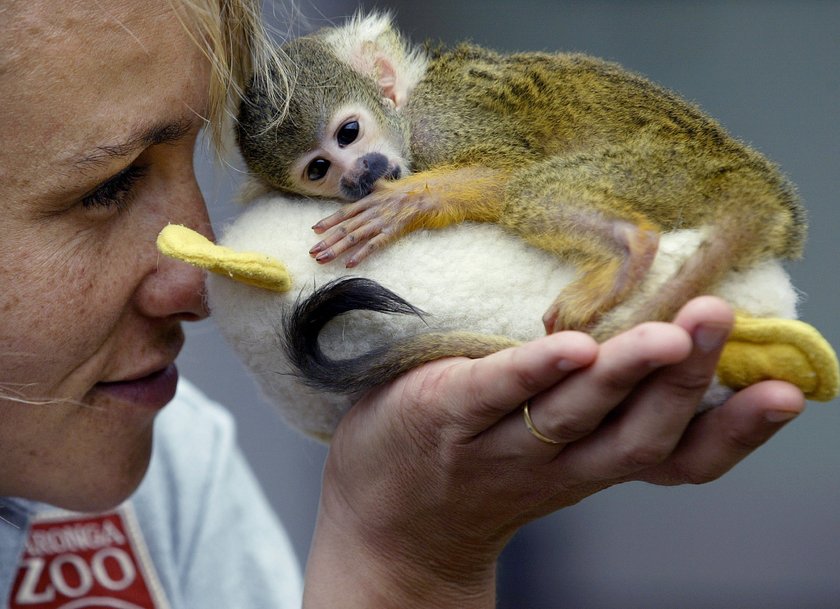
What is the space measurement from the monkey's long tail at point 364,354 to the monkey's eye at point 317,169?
327mm

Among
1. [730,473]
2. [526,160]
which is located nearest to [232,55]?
[526,160]

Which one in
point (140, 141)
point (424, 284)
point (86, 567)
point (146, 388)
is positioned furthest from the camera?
point (86, 567)

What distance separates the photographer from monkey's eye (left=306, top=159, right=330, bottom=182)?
1.32 m

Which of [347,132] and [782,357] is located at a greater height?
[347,132]

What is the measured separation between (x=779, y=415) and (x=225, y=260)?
1.91ft

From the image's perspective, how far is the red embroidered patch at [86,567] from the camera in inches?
63.8

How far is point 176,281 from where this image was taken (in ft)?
4.09

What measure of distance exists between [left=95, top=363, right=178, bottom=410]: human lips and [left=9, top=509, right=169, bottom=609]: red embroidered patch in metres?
0.48

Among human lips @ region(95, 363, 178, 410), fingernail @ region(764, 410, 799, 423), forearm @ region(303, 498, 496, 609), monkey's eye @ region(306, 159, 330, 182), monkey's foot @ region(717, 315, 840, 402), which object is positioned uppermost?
monkey's eye @ region(306, 159, 330, 182)

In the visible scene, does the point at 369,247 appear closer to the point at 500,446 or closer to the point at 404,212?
the point at 404,212

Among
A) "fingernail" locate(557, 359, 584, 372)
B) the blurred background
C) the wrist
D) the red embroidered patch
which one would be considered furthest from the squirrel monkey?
the blurred background

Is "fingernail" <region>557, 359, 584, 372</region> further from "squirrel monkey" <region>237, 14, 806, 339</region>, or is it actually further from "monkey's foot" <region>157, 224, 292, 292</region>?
"monkey's foot" <region>157, 224, 292, 292</region>

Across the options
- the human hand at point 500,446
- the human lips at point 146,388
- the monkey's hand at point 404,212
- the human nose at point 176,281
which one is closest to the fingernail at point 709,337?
the human hand at point 500,446

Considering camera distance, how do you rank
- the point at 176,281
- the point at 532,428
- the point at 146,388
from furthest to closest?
the point at 146,388 < the point at 176,281 < the point at 532,428
